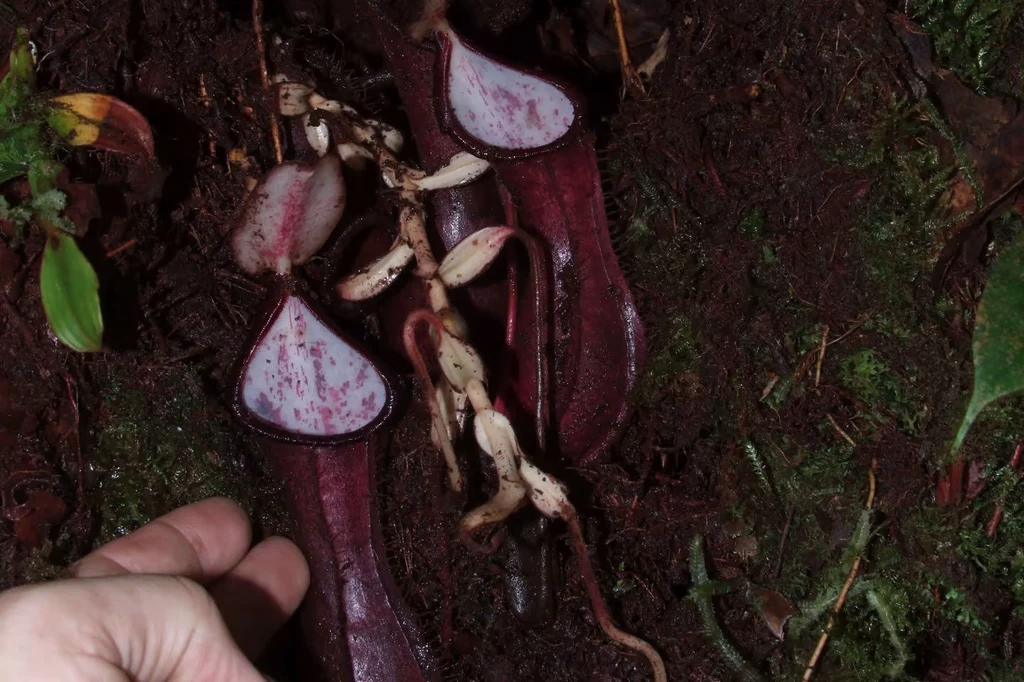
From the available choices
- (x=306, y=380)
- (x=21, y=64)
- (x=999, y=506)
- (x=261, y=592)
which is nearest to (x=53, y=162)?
(x=21, y=64)

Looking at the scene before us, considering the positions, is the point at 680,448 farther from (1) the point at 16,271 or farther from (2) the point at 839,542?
(1) the point at 16,271

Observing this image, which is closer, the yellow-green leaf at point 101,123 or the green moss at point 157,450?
Answer: the yellow-green leaf at point 101,123

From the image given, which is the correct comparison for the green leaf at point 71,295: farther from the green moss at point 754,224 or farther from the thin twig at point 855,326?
the thin twig at point 855,326

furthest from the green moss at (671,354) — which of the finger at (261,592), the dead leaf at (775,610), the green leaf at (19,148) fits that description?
the green leaf at (19,148)

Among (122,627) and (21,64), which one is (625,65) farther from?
(122,627)

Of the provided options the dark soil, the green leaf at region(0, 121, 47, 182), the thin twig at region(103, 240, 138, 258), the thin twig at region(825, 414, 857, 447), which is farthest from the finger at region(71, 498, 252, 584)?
the thin twig at region(825, 414, 857, 447)
